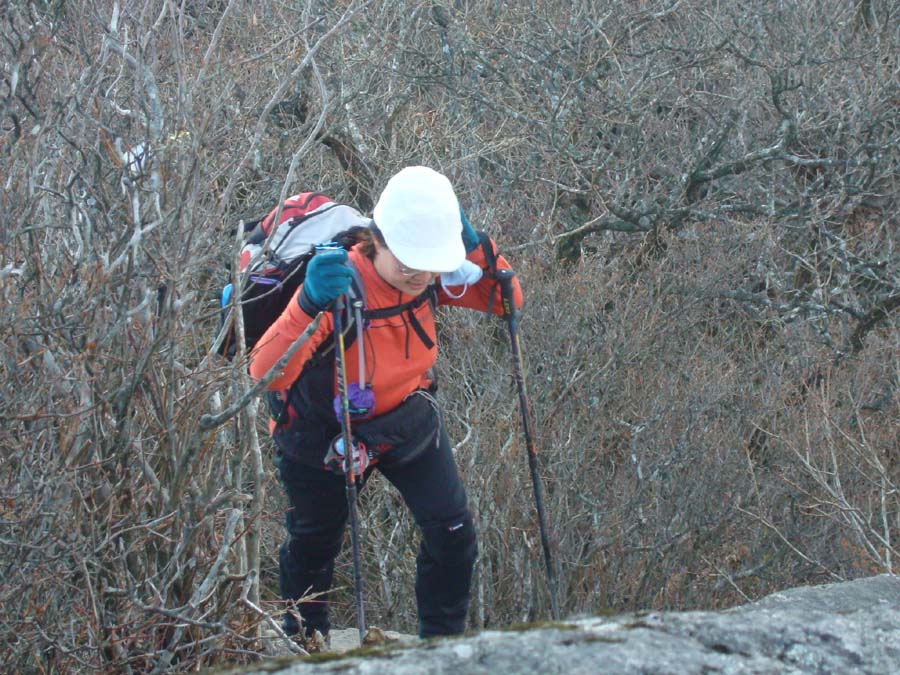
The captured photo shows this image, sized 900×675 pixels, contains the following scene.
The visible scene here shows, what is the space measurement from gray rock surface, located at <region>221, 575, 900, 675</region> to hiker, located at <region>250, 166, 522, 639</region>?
1.92 meters

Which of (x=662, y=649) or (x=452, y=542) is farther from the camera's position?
(x=452, y=542)

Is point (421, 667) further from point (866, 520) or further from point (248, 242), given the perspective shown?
point (866, 520)

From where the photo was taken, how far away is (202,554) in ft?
9.84

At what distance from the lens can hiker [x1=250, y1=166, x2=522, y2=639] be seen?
142 inches

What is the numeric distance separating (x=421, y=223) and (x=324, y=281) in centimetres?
38

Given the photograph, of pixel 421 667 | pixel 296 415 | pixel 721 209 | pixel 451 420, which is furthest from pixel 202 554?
pixel 721 209

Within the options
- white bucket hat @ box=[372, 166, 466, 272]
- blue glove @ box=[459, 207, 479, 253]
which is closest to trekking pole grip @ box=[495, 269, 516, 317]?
blue glove @ box=[459, 207, 479, 253]

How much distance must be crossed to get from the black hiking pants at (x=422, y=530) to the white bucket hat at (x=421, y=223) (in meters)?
0.69

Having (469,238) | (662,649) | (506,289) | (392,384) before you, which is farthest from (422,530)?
(662,649)

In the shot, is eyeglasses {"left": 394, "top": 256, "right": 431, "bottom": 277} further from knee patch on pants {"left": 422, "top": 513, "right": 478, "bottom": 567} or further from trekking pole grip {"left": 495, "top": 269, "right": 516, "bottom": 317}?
knee patch on pants {"left": 422, "top": 513, "right": 478, "bottom": 567}

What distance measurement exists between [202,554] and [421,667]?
1.66 metres

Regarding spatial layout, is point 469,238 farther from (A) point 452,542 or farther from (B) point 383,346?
(A) point 452,542

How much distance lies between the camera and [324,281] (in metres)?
3.48

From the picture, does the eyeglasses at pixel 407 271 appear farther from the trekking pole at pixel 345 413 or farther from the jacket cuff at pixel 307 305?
the jacket cuff at pixel 307 305
